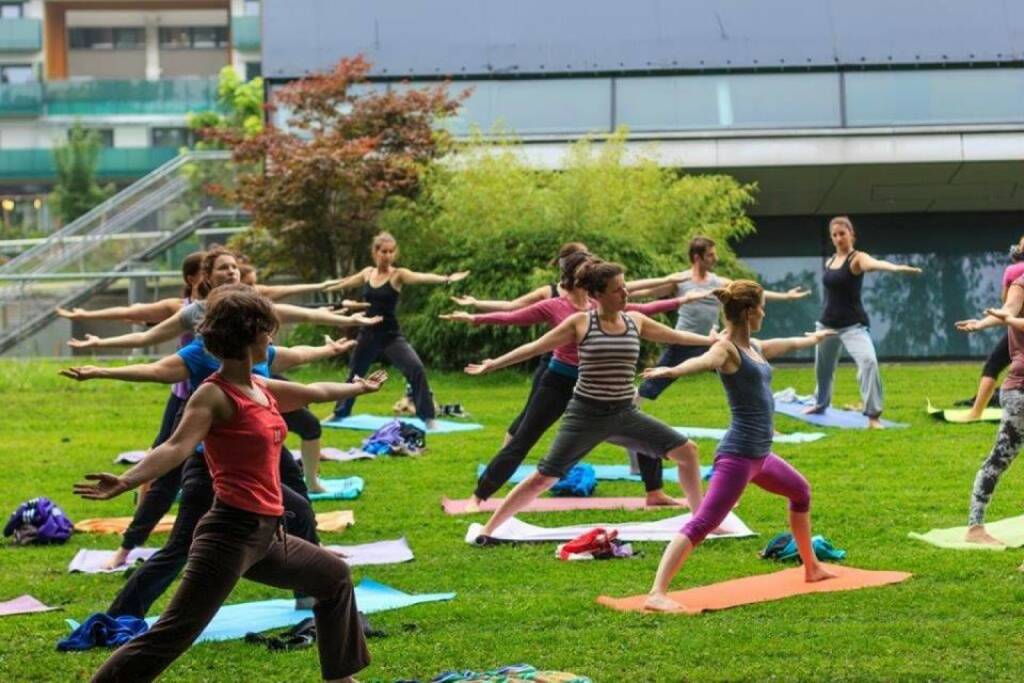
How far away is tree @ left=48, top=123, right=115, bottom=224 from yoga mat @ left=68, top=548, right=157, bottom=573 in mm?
49641

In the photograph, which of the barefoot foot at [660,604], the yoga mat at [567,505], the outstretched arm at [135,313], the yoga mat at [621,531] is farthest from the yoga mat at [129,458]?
the barefoot foot at [660,604]

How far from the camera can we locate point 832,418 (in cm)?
1603

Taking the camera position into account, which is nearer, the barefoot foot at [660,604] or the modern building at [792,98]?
the barefoot foot at [660,604]

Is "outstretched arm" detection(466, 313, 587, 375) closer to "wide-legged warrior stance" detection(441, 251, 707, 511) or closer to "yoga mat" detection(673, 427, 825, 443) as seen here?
"wide-legged warrior stance" detection(441, 251, 707, 511)

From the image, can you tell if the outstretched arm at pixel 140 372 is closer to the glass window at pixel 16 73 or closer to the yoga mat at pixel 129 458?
the yoga mat at pixel 129 458

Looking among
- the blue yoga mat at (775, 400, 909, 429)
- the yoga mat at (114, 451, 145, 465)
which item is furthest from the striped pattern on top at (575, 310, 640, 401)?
the blue yoga mat at (775, 400, 909, 429)

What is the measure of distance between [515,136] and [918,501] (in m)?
14.8

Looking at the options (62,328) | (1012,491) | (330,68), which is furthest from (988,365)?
(62,328)

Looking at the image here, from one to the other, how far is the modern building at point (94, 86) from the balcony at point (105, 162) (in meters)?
0.04

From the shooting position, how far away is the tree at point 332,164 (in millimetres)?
22859

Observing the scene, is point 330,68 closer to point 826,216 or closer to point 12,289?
point 12,289

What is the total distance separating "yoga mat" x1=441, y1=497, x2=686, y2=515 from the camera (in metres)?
11.0

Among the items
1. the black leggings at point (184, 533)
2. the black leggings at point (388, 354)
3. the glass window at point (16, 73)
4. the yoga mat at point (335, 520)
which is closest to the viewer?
the black leggings at point (184, 533)

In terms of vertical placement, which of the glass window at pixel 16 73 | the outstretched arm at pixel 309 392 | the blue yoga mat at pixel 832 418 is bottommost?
the blue yoga mat at pixel 832 418
